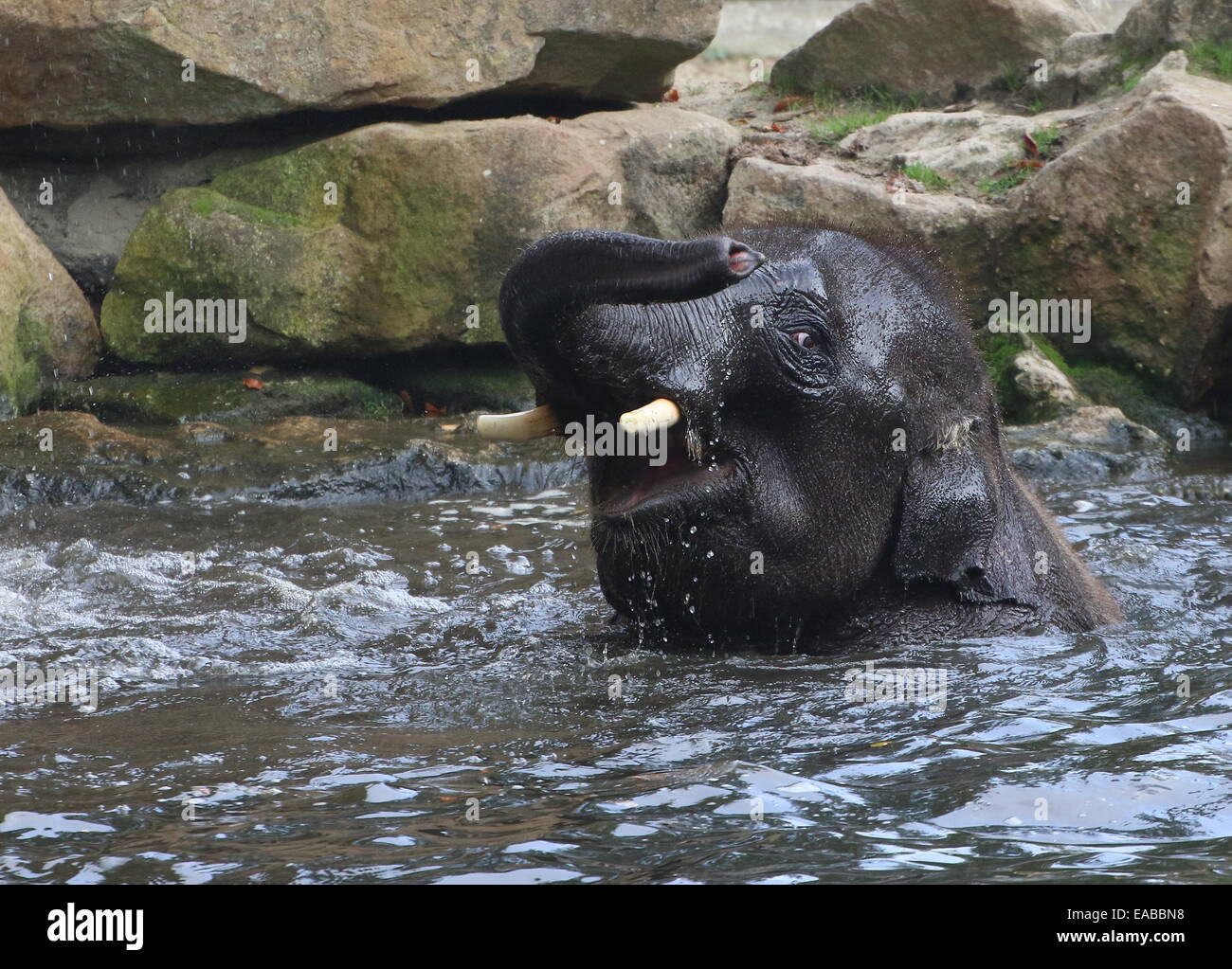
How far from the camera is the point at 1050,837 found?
339 centimetres

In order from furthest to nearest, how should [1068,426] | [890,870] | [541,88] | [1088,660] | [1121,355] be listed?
[541,88] → [1121,355] → [1068,426] → [1088,660] → [890,870]

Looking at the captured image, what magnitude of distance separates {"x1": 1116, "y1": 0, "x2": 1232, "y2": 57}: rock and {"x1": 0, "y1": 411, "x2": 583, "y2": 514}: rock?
5.39 metres

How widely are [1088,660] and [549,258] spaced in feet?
6.89

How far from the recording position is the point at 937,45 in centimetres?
1241

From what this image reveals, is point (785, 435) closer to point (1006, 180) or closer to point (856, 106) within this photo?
point (1006, 180)

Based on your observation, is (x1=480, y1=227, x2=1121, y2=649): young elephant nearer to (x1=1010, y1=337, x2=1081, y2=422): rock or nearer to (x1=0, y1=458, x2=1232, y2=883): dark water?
(x1=0, y1=458, x2=1232, y2=883): dark water

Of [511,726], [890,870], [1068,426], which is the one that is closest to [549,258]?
[511,726]

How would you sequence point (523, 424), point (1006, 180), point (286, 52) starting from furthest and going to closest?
1. point (1006, 180)
2. point (286, 52)
3. point (523, 424)

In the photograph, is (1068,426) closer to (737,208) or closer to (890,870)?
(737,208)

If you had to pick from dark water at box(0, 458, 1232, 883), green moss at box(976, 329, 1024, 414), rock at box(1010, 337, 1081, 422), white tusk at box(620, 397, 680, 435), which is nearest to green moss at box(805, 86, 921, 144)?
green moss at box(976, 329, 1024, 414)

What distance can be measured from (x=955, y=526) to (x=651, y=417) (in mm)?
1118

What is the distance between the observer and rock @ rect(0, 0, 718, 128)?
9469mm

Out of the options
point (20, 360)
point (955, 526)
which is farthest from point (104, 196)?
point (955, 526)

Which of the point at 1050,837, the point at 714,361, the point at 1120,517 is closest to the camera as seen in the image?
the point at 1050,837
